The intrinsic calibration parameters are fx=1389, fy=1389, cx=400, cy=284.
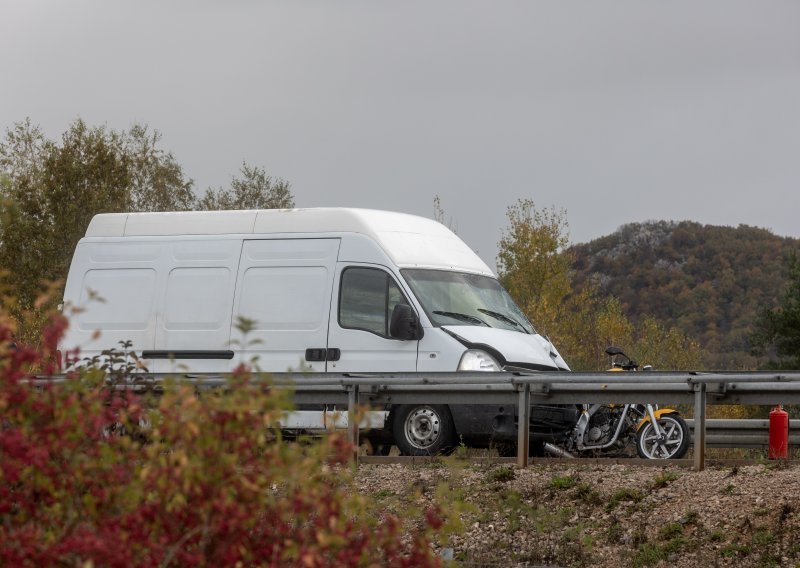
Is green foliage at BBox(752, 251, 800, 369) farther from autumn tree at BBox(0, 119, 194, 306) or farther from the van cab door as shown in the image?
the van cab door

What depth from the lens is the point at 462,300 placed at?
14727 millimetres

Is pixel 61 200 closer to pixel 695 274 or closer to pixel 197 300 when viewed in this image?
pixel 197 300

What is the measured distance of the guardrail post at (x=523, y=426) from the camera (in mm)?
11656

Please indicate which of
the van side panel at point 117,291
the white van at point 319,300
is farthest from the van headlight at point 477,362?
the van side panel at point 117,291

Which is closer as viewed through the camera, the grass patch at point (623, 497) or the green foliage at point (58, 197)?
the grass patch at point (623, 497)

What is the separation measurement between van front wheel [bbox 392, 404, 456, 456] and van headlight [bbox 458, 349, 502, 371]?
2.04 ft

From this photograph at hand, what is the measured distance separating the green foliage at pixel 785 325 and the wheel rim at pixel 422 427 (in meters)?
35.9

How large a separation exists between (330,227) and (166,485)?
1054 centimetres

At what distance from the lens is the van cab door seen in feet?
46.3

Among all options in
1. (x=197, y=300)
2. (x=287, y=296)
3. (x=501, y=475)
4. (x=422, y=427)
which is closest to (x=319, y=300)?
(x=287, y=296)

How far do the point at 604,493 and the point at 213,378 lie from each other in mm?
4080

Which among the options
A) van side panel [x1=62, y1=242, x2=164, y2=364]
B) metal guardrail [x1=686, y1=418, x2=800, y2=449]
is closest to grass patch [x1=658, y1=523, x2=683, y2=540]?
metal guardrail [x1=686, y1=418, x2=800, y2=449]

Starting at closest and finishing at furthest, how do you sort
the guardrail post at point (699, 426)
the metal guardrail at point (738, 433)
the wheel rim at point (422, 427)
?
the guardrail post at point (699, 426), the wheel rim at point (422, 427), the metal guardrail at point (738, 433)

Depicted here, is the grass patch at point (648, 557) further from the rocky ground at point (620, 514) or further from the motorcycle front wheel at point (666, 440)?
the motorcycle front wheel at point (666, 440)
